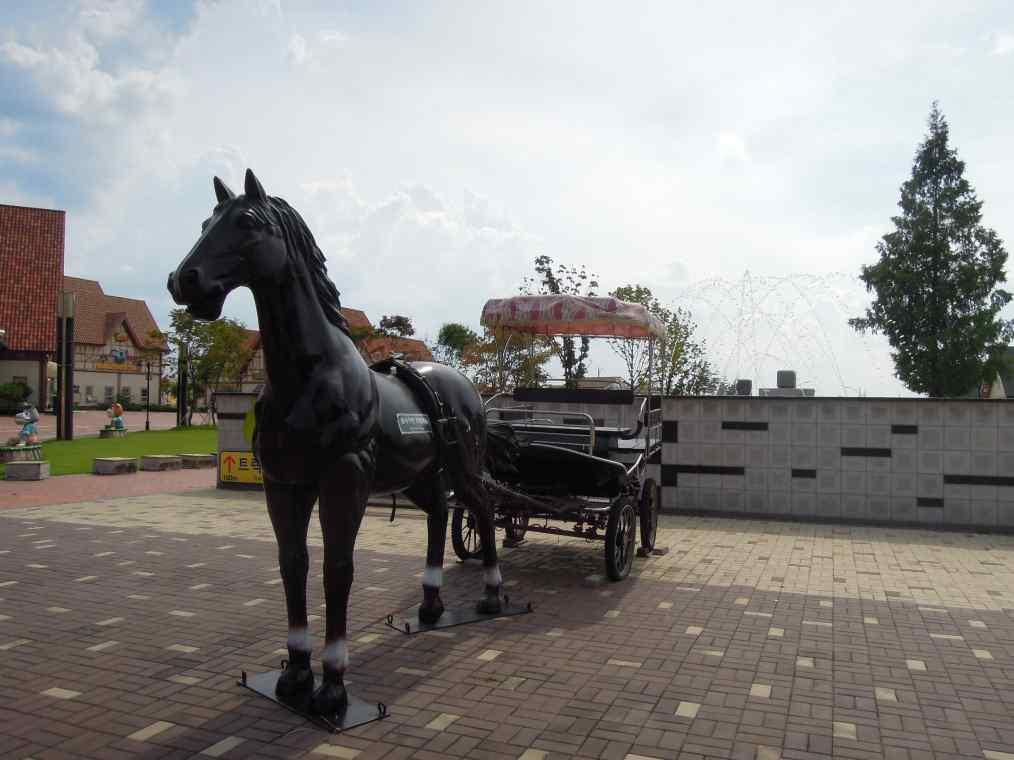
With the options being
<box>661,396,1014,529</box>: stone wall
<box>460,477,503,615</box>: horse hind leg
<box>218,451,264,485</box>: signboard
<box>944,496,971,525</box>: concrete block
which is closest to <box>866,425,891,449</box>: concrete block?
<box>661,396,1014,529</box>: stone wall

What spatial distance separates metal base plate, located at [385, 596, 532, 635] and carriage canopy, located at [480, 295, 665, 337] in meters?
5.06

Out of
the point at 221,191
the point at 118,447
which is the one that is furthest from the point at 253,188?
the point at 118,447

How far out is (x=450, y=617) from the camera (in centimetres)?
573

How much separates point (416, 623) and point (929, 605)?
4.10 metres

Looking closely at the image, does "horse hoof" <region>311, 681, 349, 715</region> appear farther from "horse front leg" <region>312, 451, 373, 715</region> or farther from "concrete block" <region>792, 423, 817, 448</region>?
"concrete block" <region>792, 423, 817, 448</region>

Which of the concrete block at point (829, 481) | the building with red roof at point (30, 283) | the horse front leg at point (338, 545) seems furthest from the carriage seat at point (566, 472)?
the building with red roof at point (30, 283)

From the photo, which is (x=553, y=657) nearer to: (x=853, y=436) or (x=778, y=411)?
(x=778, y=411)

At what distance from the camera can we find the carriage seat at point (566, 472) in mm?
7004

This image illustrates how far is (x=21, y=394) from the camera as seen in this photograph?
4203 cm

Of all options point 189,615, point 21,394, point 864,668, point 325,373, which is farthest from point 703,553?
point 21,394

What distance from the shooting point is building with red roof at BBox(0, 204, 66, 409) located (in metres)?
41.3

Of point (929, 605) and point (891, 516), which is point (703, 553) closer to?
point (929, 605)

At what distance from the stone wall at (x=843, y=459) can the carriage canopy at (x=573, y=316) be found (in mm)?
1434

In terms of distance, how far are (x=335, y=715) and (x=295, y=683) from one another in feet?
1.14
